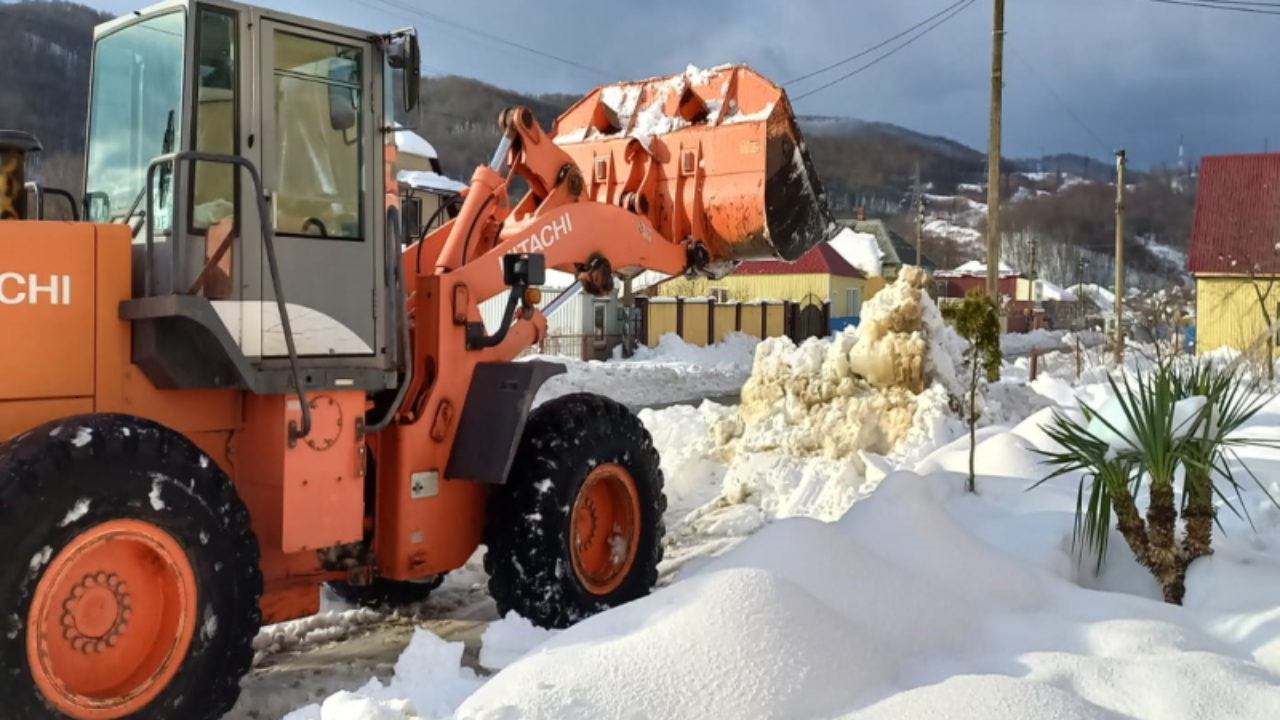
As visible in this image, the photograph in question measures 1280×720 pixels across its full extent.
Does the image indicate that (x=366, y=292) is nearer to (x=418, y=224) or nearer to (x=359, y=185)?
(x=359, y=185)

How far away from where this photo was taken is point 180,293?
4281mm

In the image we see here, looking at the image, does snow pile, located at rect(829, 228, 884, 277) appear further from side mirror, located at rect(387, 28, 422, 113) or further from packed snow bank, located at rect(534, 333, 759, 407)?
side mirror, located at rect(387, 28, 422, 113)

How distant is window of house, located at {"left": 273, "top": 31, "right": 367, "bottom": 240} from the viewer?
463cm

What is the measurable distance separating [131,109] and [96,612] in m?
2.20

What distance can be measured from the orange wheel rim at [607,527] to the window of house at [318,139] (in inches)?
75.6

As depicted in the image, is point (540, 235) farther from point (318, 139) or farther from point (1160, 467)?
point (1160, 467)

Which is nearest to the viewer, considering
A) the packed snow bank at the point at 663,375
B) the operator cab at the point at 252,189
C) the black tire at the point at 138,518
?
the black tire at the point at 138,518

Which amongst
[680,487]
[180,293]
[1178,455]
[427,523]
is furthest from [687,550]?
[180,293]

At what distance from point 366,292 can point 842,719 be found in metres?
2.70

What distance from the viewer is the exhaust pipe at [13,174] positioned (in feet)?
14.5

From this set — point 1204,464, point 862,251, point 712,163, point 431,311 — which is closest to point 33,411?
point 431,311

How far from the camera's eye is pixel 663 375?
24.9 metres

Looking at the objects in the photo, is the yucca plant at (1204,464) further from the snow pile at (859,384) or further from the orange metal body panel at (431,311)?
the snow pile at (859,384)

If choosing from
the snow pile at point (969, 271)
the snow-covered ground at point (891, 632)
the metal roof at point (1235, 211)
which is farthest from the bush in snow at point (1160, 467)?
the snow pile at point (969, 271)
